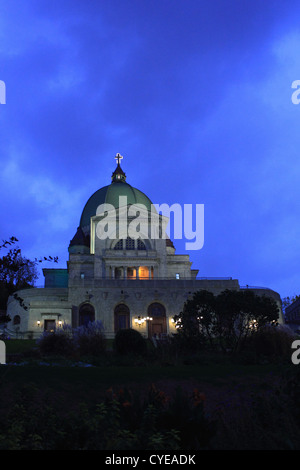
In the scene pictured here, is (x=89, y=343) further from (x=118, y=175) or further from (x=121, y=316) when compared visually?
(x=118, y=175)

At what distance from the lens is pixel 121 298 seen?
166 feet

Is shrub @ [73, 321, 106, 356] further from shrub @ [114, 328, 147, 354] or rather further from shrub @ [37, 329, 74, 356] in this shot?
shrub @ [114, 328, 147, 354]

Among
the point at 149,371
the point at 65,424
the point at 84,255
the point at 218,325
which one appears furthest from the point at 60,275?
the point at 65,424

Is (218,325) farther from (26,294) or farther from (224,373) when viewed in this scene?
(26,294)

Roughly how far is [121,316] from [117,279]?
421 centimetres

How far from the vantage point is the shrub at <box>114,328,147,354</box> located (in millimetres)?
29250

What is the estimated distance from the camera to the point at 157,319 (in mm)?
50344

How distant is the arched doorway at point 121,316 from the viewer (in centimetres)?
5003

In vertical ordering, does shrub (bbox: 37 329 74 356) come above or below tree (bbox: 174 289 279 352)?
below

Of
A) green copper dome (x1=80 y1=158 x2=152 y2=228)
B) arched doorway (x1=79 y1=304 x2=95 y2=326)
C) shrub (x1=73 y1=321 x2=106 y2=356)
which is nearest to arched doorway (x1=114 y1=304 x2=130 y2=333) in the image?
arched doorway (x1=79 y1=304 x2=95 y2=326)

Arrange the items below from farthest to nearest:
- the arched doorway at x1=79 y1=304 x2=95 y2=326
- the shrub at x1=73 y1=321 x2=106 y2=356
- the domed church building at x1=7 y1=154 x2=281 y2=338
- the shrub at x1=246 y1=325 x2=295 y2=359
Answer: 1. the arched doorway at x1=79 y1=304 x2=95 y2=326
2. the domed church building at x1=7 y1=154 x2=281 y2=338
3. the shrub at x1=246 y1=325 x2=295 y2=359
4. the shrub at x1=73 y1=321 x2=106 y2=356

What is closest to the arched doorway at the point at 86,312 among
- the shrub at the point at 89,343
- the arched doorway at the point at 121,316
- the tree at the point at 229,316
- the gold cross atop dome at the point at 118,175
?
the arched doorway at the point at 121,316

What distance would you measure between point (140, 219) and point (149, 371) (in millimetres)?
43318

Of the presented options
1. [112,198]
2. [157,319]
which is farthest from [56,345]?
[112,198]
